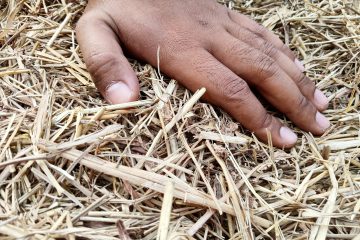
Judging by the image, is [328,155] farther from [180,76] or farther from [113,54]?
[113,54]

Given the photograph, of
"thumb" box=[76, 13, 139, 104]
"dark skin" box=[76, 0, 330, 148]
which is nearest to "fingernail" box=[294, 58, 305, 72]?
"dark skin" box=[76, 0, 330, 148]

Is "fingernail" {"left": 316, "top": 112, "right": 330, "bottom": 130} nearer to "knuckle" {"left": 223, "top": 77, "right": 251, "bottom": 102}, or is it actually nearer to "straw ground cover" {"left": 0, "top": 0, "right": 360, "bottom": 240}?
"straw ground cover" {"left": 0, "top": 0, "right": 360, "bottom": 240}

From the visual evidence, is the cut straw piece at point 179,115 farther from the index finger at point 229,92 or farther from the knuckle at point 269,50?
the knuckle at point 269,50

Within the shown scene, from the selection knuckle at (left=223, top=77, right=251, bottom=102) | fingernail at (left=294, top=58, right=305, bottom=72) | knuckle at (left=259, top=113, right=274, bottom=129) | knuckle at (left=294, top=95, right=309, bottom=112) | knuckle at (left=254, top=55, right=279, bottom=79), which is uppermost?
knuckle at (left=254, top=55, right=279, bottom=79)

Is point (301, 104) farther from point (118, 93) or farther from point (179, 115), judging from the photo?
point (118, 93)

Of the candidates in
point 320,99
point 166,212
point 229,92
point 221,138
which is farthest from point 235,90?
point 166,212

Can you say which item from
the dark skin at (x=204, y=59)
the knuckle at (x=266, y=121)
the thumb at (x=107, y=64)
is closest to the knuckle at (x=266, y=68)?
the dark skin at (x=204, y=59)

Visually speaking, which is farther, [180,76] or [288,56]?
[288,56]

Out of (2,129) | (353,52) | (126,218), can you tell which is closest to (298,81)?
(353,52)
